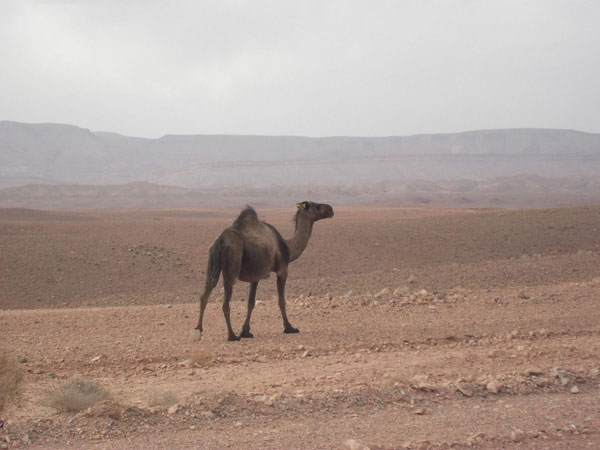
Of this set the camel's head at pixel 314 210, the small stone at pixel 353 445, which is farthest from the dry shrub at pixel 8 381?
the camel's head at pixel 314 210

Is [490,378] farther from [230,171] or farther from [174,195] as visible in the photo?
[230,171]

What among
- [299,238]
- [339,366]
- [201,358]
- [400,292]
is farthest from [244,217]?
[400,292]

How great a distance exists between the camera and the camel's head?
1510cm

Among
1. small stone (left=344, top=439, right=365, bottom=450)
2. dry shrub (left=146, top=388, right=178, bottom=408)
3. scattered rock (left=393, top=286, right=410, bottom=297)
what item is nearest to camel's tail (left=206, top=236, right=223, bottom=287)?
dry shrub (left=146, top=388, right=178, bottom=408)

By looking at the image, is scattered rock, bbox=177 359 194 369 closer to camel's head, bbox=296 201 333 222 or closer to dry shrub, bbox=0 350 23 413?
dry shrub, bbox=0 350 23 413

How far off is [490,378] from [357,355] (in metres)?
2.41

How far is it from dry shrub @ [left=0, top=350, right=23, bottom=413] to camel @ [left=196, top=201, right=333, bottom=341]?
460 centimetres

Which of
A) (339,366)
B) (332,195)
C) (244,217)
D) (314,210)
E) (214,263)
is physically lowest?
(332,195)

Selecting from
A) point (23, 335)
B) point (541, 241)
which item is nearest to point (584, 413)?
point (23, 335)

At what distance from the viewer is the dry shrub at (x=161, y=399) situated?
8.14 metres

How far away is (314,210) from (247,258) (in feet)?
8.93

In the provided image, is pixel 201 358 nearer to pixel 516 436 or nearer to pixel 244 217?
pixel 244 217

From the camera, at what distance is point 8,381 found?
812 centimetres

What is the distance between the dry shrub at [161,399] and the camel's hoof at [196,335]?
434cm
